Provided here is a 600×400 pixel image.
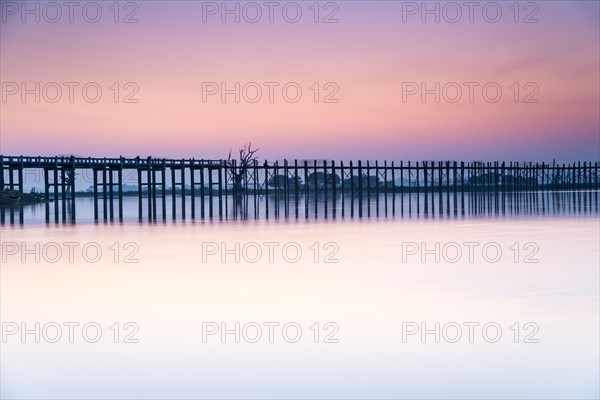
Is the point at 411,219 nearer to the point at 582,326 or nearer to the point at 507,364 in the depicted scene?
the point at 582,326

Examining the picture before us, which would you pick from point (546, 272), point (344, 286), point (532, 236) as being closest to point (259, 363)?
point (344, 286)

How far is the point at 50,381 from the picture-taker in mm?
7066

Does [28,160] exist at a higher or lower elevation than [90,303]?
higher

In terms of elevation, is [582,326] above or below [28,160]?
below

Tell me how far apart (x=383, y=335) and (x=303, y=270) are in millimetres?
5421

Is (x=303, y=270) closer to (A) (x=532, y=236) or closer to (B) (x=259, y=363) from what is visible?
(B) (x=259, y=363)

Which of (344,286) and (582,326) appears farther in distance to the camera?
(344,286)

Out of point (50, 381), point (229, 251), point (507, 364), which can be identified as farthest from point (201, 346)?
point (229, 251)

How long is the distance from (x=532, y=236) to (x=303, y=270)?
8117 millimetres

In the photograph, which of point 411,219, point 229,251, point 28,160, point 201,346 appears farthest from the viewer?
point 28,160

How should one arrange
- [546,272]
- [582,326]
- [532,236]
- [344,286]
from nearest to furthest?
[582,326] < [344,286] < [546,272] < [532,236]

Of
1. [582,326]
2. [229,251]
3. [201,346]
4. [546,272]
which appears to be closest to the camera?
[201,346]

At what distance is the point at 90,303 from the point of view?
10828mm

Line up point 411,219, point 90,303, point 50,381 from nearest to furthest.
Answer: point 50,381 → point 90,303 → point 411,219
